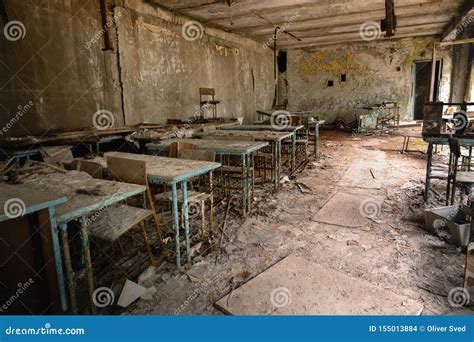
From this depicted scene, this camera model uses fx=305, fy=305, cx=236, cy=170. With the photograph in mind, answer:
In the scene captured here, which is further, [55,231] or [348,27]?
[348,27]

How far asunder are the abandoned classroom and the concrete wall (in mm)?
26

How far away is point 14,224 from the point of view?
1733 millimetres

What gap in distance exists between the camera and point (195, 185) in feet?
14.3

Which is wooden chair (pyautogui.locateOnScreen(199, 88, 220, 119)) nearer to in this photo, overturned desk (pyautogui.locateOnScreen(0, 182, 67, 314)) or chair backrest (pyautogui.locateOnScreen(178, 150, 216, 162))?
chair backrest (pyautogui.locateOnScreen(178, 150, 216, 162))

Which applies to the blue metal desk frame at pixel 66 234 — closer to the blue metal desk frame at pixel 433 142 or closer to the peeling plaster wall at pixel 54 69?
the peeling plaster wall at pixel 54 69

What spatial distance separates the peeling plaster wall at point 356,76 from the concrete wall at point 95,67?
5606mm

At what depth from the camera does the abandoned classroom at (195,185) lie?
6.84 ft

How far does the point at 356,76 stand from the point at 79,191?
41.4 ft

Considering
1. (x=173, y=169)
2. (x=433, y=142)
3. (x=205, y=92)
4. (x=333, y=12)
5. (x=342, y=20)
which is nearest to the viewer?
(x=173, y=169)

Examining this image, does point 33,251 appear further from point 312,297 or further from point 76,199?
point 312,297

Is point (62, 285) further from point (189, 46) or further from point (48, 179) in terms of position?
point (189, 46)

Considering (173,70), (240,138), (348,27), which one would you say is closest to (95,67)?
(173,70)

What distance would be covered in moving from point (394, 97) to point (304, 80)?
3.67m

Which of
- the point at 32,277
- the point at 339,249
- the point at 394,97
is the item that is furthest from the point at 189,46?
the point at 394,97
